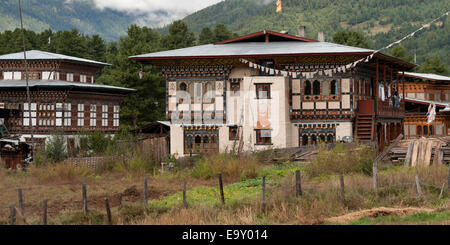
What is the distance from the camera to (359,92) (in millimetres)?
39500

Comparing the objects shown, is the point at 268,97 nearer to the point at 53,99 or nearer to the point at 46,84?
the point at 46,84

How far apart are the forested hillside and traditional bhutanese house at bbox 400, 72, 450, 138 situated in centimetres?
5681

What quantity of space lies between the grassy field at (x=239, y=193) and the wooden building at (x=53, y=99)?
17163mm

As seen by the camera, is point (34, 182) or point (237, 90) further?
point (237, 90)

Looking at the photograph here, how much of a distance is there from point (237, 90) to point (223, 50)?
2.86 metres

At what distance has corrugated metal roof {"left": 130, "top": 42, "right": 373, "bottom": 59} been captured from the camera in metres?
37.6

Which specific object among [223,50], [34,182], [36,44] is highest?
[36,44]

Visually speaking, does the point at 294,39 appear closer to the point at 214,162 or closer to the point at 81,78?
the point at 214,162

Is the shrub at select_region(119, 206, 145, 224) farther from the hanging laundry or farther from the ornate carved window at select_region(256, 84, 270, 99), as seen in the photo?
the hanging laundry

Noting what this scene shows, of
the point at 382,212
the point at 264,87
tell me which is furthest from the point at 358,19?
the point at 382,212

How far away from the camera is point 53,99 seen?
159ft

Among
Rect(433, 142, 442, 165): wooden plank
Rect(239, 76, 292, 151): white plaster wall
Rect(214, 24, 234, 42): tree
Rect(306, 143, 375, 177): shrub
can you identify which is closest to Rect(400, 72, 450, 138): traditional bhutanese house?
Rect(239, 76, 292, 151): white plaster wall

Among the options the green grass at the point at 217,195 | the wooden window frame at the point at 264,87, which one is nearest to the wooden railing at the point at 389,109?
the wooden window frame at the point at 264,87

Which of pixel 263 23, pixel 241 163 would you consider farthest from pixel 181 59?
pixel 263 23
